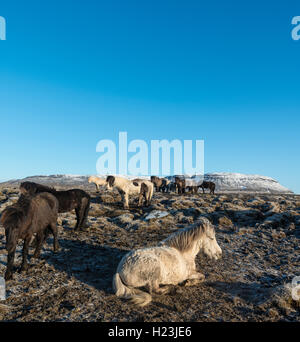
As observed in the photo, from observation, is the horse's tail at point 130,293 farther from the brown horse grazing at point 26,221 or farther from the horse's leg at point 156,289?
the brown horse grazing at point 26,221

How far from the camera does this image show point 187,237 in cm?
579

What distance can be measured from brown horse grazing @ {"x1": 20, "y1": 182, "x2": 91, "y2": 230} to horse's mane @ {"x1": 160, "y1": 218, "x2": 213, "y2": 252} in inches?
183

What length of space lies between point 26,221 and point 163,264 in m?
3.21

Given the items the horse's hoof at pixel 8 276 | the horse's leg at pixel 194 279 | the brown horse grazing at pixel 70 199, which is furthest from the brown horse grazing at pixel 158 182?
the horse's hoof at pixel 8 276

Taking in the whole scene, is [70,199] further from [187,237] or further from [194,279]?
[194,279]

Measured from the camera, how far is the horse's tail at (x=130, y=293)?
4.47 m

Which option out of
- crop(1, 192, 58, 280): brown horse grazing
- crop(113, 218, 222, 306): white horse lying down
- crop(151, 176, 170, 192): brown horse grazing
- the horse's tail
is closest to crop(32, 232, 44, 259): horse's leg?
crop(1, 192, 58, 280): brown horse grazing

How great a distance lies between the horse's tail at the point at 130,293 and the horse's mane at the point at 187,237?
1.36 meters

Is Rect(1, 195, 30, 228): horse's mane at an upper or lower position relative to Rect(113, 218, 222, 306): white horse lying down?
upper

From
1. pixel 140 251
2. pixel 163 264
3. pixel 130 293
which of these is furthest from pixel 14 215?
pixel 163 264

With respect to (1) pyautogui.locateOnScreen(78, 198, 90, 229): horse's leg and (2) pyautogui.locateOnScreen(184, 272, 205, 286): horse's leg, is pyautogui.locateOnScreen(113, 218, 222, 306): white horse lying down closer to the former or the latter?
(2) pyautogui.locateOnScreen(184, 272, 205, 286): horse's leg

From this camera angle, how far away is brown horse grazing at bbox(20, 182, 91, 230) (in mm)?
8922
